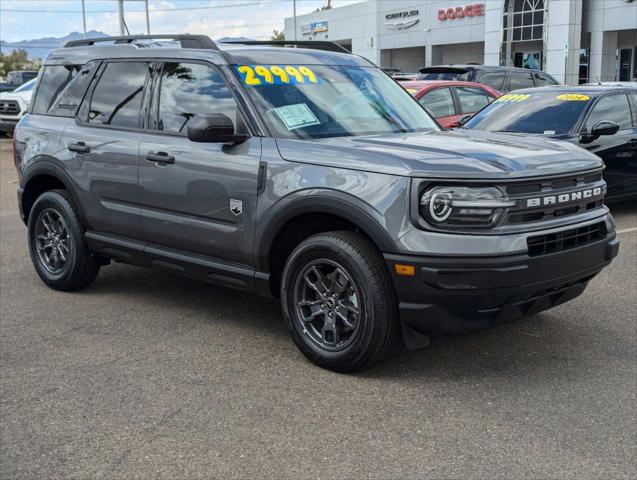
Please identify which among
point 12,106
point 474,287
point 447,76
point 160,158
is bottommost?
point 474,287

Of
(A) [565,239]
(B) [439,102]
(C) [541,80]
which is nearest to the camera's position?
(A) [565,239]

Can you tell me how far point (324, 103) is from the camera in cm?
508

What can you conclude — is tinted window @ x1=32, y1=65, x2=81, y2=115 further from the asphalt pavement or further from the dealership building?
the dealership building

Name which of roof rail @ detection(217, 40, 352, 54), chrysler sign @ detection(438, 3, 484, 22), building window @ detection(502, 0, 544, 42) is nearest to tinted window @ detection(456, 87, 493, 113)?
roof rail @ detection(217, 40, 352, 54)

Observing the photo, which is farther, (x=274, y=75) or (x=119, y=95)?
(x=119, y=95)

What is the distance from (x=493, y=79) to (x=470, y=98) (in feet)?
14.6

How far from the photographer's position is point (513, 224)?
4.10 meters

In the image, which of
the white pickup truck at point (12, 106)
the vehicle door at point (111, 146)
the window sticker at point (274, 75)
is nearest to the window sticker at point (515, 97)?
the window sticker at point (274, 75)

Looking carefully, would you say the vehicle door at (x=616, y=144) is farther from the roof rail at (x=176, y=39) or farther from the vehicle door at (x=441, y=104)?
the roof rail at (x=176, y=39)

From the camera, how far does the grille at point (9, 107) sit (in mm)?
20128

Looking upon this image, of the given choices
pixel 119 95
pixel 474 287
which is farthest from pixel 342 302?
pixel 119 95

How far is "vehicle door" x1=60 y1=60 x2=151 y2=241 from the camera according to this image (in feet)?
18.2

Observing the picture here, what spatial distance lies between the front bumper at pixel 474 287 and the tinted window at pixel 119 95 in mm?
2502

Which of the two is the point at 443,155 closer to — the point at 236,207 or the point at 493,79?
the point at 236,207
